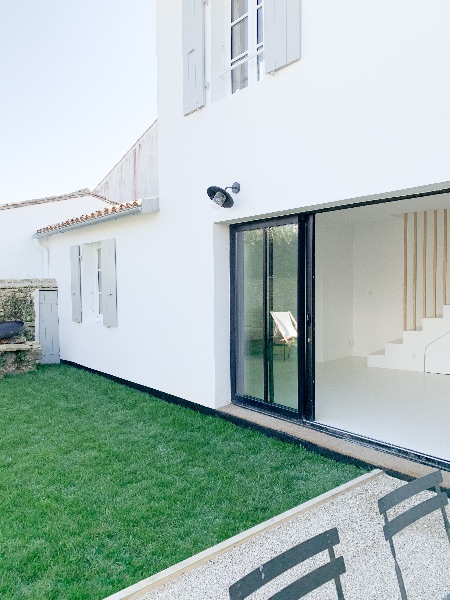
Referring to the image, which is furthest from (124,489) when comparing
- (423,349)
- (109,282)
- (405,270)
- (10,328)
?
(405,270)

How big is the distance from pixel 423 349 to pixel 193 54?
294 inches

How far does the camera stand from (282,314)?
20.5ft

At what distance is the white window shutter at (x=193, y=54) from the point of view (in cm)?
666

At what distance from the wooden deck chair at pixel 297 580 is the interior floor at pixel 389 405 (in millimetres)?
3348

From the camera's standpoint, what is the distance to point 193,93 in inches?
272

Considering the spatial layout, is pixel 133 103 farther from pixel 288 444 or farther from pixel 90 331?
pixel 288 444

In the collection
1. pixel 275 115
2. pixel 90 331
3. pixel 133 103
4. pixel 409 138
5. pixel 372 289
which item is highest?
pixel 133 103

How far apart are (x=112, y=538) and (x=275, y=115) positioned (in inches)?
194

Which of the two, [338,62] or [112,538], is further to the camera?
[338,62]

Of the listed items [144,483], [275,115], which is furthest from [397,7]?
[144,483]

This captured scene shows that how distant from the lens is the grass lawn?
338cm

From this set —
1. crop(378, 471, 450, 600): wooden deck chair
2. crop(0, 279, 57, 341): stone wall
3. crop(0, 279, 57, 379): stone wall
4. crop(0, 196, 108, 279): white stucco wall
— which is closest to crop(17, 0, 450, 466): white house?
crop(0, 279, 57, 379): stone wall

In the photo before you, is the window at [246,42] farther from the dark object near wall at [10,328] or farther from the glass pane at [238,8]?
the dark object near wall at [10,328]

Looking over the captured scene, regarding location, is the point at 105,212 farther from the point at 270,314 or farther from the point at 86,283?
the point at 270,314
